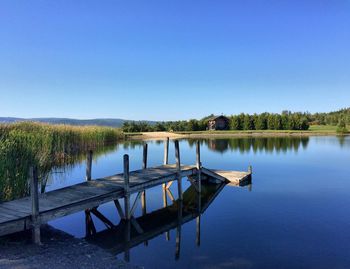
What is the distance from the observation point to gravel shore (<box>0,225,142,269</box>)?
19.9ft

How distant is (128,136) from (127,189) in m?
42.3

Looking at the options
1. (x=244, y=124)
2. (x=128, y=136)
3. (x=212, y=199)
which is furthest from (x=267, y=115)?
(x=212, y=199)

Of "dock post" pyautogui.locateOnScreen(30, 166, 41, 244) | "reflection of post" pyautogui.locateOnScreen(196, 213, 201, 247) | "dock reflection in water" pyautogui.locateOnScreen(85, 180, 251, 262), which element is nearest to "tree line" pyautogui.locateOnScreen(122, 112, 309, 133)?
"dock reflection in water" pyautogui.locateOnScreen(85, 180, 251, 262)

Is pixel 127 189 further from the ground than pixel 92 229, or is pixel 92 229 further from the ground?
pixel 127 189

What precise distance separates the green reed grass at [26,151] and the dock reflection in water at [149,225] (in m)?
2.54

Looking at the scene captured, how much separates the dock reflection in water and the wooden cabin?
55445 millimetres

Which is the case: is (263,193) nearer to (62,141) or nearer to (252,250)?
(252,250)

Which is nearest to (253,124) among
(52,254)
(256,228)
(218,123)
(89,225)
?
(218,123)

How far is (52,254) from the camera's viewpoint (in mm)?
6656

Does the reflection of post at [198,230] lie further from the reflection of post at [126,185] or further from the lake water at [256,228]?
the reflection of post at [126,185]

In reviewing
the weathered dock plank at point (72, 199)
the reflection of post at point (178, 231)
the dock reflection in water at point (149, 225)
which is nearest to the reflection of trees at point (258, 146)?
the dock reflection in water at point (149, 225)

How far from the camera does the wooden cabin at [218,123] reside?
68938 millimetres

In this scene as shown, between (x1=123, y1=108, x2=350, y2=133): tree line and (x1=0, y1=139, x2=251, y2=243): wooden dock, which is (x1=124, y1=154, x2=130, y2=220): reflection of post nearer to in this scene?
(x1=0, y1=139, x2=251, y2=243): wooden dock

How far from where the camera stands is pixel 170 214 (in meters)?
11.4
